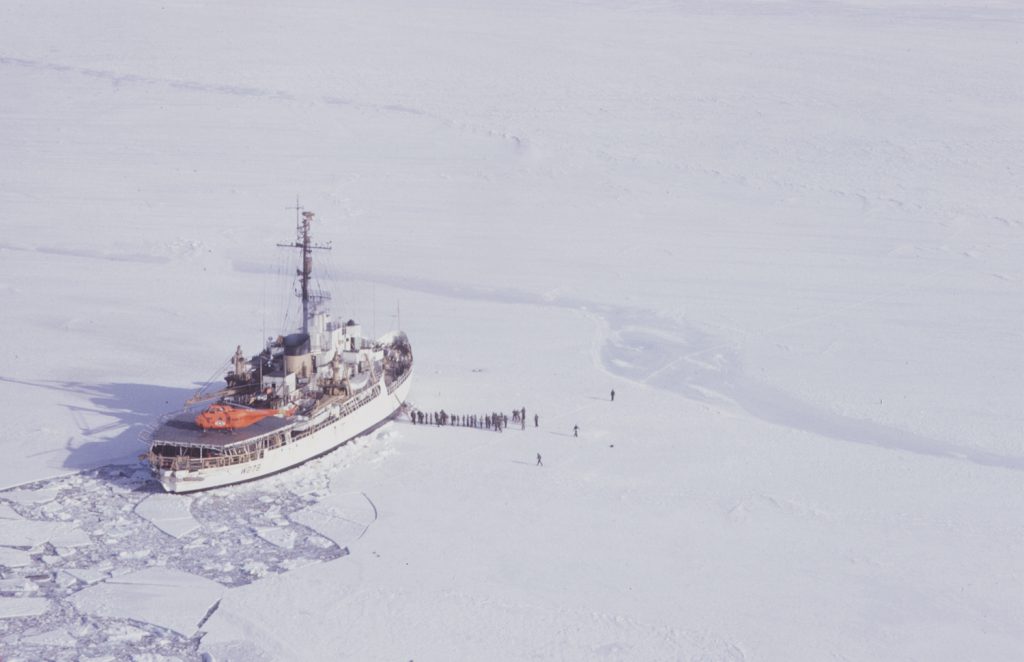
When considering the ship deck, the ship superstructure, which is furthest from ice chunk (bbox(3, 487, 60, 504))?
the ship deck

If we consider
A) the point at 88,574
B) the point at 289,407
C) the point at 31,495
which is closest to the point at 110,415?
the point at 31,495

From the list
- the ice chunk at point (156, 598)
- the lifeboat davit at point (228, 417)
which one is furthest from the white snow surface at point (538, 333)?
the lifeboat davit at point (228, 417)

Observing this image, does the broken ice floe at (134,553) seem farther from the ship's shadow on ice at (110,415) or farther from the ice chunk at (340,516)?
the ship's shadow on ice at (110,415)

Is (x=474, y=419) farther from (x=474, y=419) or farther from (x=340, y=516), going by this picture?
(x=340, y=516)

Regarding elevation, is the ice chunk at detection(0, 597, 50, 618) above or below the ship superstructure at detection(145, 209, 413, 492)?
below

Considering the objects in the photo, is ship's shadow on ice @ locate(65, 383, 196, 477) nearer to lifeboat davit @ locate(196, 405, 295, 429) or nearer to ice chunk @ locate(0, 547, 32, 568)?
lifeboat davit @ locate(196, 405, 295, 429)

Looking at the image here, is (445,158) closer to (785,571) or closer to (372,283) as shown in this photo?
(372,283)
